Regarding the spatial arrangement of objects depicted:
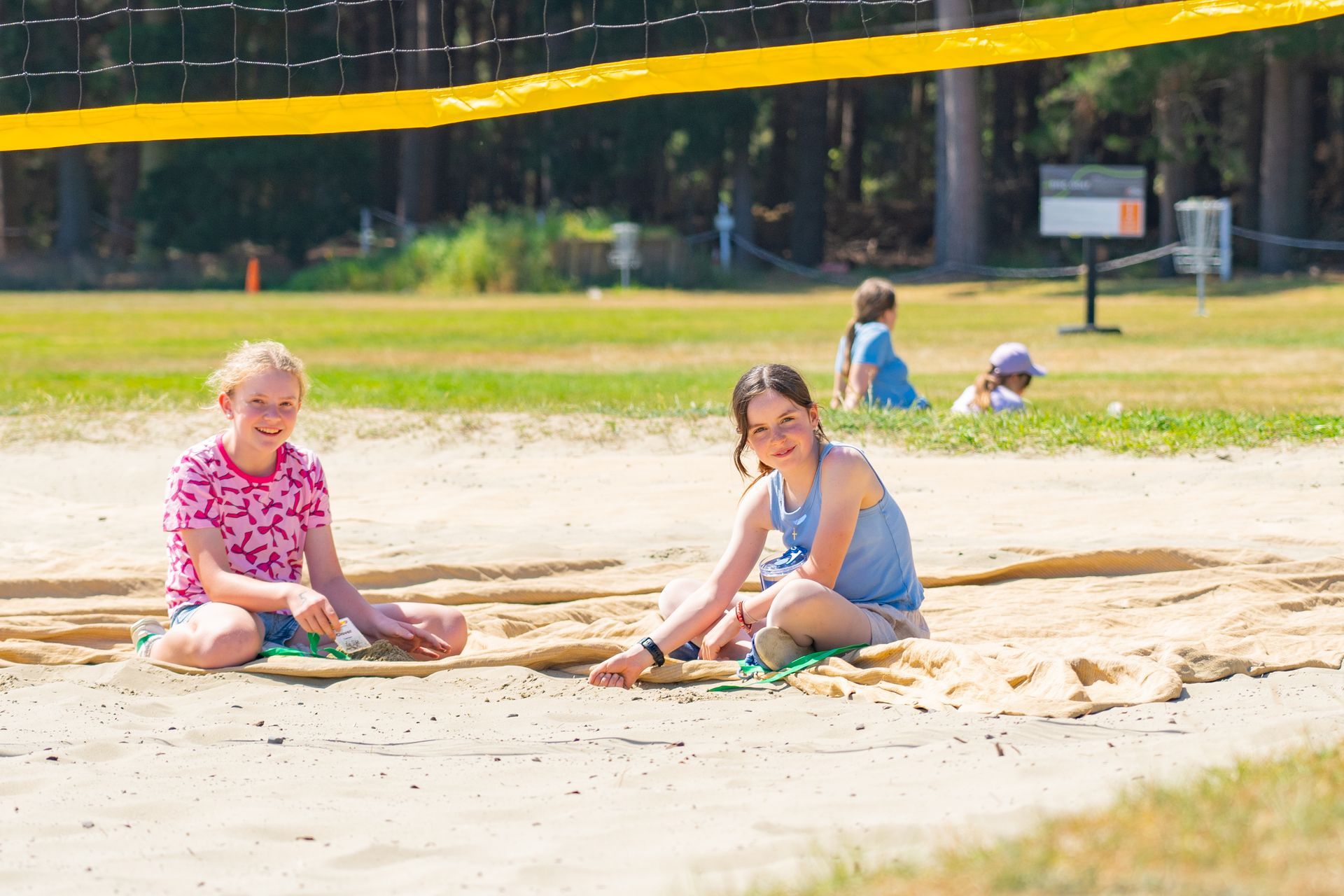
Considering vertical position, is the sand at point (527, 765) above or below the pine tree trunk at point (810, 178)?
below

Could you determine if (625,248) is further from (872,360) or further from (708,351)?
(872,360)

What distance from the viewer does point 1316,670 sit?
429 centimetres

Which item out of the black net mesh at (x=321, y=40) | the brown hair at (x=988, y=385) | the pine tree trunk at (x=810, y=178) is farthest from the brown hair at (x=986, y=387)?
the pine tree trunk at (x=810, y=178)

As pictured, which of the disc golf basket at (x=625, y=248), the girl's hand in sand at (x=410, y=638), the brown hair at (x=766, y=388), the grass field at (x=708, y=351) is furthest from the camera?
the disc golf basket at (x=625, y=248)

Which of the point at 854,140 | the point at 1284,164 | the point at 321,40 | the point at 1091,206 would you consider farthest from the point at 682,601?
the point at 854,140

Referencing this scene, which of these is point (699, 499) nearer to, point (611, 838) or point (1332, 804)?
point (611, 838)

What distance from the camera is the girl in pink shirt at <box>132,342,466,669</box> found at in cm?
454

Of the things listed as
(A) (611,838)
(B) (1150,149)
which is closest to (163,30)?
(B) (1150,149)

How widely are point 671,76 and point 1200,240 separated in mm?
16988

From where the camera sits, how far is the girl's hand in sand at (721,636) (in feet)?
15.3

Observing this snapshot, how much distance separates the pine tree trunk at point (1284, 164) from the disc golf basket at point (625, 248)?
11.1 meters

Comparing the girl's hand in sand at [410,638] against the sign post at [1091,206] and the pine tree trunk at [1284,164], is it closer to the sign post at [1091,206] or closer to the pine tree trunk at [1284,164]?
the sign post at [1091,206]

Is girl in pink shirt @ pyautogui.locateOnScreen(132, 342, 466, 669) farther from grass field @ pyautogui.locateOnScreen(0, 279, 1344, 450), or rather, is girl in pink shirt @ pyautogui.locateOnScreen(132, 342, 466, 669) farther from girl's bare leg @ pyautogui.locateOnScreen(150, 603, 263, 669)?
grass field @ pyautogui.locateOnScreen(0, 279, 1344, 450)

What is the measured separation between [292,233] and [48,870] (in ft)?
110
